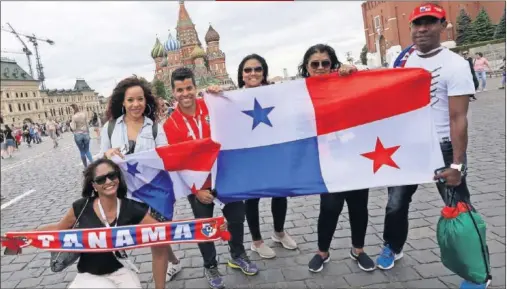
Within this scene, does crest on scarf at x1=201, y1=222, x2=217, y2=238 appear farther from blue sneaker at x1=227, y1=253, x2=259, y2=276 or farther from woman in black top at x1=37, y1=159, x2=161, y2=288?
blue sneaker at x1=227, y1=253, x2=259, y2=276

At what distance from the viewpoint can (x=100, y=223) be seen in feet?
9.87

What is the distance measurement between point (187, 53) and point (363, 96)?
91.1 metres

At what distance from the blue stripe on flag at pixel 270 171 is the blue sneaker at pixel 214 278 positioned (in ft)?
2.35

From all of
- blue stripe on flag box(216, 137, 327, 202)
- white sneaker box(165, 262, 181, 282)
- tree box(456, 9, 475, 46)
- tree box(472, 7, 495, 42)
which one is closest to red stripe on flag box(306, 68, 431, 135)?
blue stripe on flag box(216, 137, 327, 202)

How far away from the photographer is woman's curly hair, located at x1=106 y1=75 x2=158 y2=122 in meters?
3.57

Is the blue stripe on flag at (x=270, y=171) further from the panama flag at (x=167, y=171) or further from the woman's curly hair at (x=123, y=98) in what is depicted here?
the woman's curly hair at (x=123, y=98)

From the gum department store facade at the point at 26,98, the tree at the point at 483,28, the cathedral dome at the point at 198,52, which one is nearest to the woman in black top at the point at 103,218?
the tree at the point at 483,28

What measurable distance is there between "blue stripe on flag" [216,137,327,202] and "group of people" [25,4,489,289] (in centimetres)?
18

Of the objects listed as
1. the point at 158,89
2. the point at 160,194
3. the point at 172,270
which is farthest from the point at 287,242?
the point at 158,89

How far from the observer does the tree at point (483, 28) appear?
159ft

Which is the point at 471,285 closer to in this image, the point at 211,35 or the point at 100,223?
the point at 100,223

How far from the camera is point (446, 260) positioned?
3.09 m

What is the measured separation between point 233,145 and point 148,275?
1.69 metres

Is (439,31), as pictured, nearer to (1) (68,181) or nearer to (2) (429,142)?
(2) (429,142)
